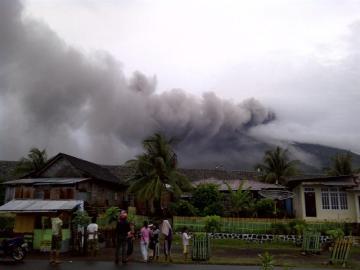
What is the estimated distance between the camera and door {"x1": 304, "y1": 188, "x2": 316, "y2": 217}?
2791 cm

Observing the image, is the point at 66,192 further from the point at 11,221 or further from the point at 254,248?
the point at 254,248

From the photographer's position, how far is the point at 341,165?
153 feet

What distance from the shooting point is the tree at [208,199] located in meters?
30.5

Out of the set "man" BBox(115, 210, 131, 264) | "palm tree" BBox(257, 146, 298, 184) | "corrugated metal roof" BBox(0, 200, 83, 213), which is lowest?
"man" BBox(115, 210, 131, 264)

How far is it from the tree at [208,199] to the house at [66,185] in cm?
813

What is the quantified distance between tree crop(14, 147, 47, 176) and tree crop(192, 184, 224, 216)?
19.1 m

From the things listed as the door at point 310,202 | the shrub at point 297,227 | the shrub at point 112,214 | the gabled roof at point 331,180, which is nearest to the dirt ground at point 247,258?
the shrub at point 112,214

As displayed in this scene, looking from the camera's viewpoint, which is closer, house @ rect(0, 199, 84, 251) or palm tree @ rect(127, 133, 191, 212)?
house @ rect(0, 199, 84, 251)

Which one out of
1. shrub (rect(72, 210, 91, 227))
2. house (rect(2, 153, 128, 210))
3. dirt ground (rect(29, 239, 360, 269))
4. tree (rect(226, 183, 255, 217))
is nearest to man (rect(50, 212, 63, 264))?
dirt ground (rect(29, 239, 360, 269))

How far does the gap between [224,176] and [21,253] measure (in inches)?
1354

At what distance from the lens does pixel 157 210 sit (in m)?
36.5

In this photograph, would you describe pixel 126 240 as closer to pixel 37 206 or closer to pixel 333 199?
pixel 37 206

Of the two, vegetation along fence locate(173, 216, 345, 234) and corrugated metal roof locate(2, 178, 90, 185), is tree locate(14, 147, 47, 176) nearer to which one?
corrugated metal roof locate(2, 178, 90, 185)

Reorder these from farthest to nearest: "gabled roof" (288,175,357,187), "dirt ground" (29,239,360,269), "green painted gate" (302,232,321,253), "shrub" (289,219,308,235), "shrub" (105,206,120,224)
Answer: "gabled roof" (288,175,357,187) < "shrub" (289,219,308,235) < "shrub" (105,206,120,224) < "green painted gate" (302,232,321,253) < "dirt ground" (29,239,360,269)
